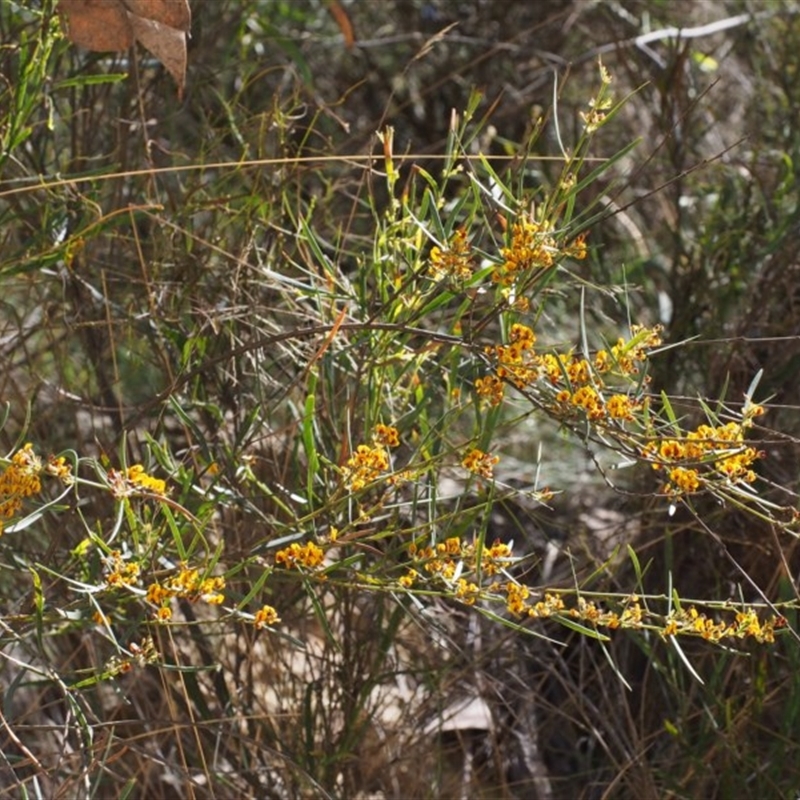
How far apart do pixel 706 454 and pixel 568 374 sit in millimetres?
169

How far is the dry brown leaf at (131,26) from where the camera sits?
1939 millimetres

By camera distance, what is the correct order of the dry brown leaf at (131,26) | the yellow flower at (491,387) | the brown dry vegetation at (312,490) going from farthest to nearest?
the dry brown leaf at (131,26) < the brown dry vegetation at (312,490) < the yellow flower at (491,387)

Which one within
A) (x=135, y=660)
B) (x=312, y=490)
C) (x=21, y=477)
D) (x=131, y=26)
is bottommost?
(x=135, y=660)

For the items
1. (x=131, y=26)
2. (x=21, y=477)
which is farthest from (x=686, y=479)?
(x=131, y=26)

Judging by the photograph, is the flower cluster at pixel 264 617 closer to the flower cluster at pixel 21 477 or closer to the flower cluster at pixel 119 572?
the flower cluster at pixel 119 572

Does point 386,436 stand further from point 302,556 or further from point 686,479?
point 686,479

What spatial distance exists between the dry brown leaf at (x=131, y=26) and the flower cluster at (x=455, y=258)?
1.94 ft

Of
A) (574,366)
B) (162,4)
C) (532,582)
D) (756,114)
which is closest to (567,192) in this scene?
(574,366)

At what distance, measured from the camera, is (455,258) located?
4.98 feet

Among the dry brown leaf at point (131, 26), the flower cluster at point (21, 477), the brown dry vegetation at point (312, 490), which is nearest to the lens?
the flower cluster at point (21, 477)

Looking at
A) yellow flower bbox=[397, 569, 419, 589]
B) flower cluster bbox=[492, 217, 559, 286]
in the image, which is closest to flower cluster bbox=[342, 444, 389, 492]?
yellow flower bbox=[397, 569, 419, 589]

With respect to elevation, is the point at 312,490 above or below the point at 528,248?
below

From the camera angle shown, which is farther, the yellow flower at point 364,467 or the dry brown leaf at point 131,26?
the dry brown leaf at point 131,26

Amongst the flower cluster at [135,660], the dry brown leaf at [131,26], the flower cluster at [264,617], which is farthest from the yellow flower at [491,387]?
the dry brown leaf at [131,26]
